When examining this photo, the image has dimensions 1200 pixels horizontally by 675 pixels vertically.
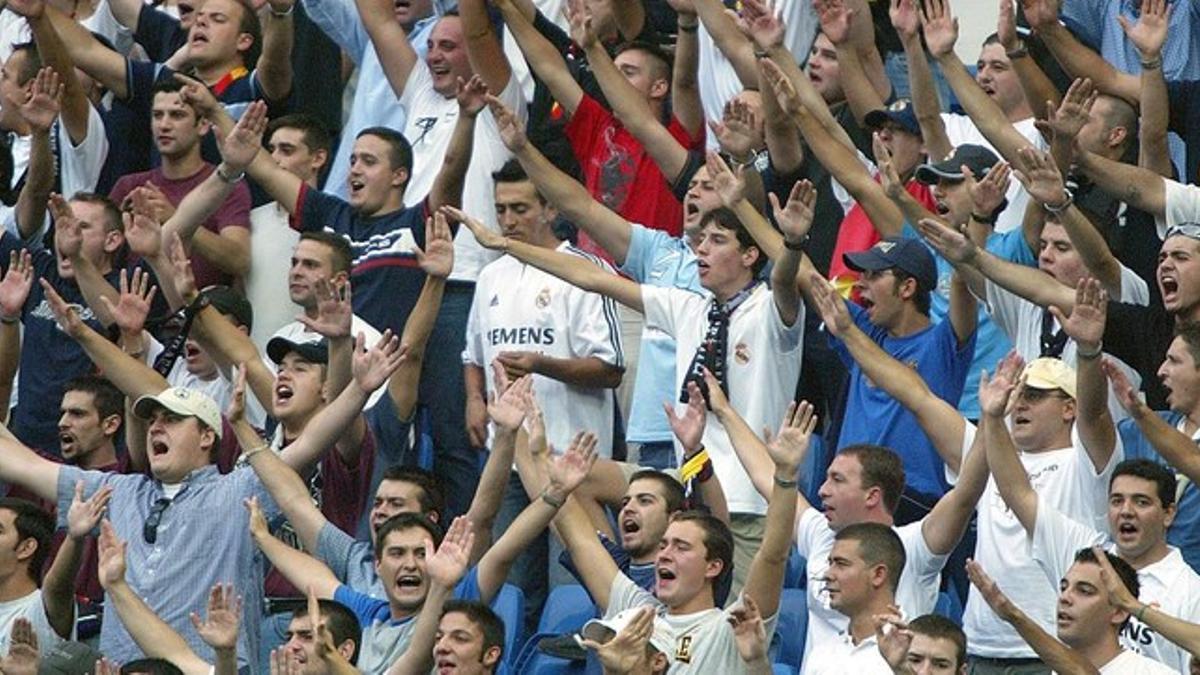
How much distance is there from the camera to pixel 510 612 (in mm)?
9898

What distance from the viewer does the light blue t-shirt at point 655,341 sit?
10.8 meters

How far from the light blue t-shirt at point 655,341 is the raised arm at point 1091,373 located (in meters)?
1.85

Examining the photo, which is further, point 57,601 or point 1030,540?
point 57,601

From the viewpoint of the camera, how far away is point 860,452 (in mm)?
9500

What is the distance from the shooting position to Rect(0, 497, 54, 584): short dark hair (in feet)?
34.3

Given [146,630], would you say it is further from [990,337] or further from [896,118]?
[896,118]

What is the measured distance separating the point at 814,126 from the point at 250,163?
2258 mm

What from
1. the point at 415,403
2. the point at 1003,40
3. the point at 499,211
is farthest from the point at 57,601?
the point at 1003,40

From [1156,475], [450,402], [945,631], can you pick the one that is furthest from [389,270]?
[1156,475]

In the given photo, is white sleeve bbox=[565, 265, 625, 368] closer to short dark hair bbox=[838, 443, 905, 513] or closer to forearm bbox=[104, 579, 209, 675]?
short dark hair bbox=[838, 443, 905, 513]

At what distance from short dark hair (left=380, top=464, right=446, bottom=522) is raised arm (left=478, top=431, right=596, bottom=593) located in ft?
1.85

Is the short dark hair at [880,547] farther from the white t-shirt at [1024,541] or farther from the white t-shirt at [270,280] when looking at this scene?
the white t-shirt at [270,280]

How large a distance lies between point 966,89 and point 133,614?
3.51 m

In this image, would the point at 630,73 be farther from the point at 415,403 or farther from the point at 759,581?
the point at 759,581
